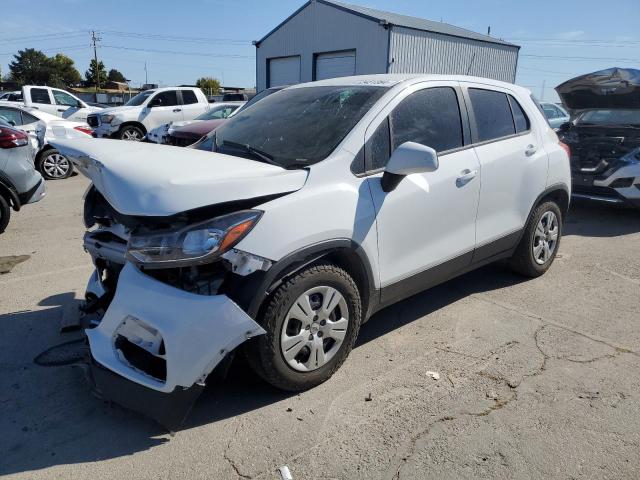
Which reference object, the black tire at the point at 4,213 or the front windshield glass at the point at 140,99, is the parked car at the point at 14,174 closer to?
the black tire at the point at 4,213

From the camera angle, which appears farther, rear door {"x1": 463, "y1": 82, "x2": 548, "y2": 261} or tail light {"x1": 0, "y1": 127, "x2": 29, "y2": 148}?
tail light {"x1": 0, "y1": 127, "x2": 29, "y2": 148}

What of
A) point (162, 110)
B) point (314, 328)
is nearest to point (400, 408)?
point (314, 328)

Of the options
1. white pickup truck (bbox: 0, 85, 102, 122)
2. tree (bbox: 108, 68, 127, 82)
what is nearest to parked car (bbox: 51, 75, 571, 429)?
white pickup truck (bbox: 0, 85, 102, 122)

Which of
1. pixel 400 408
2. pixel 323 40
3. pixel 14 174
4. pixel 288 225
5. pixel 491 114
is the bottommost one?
pixel 400 408

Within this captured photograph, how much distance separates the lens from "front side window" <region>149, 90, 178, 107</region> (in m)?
15.4

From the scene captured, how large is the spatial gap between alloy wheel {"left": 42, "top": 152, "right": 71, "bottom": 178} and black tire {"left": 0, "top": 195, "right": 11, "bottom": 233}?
4675 mm

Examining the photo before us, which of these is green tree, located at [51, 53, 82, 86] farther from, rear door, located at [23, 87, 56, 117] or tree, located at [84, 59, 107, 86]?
rear door, located at [23, 87, 56, 117]

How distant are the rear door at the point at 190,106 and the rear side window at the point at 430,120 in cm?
1305

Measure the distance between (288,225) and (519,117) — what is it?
9.19ft

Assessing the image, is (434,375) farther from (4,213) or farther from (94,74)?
(94,74)

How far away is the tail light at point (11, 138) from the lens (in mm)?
6129

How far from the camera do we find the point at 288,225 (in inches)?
107

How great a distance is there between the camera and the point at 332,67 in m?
24.7

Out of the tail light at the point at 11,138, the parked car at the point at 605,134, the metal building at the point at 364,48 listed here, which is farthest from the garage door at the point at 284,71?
the tail light at the point at 11,138
